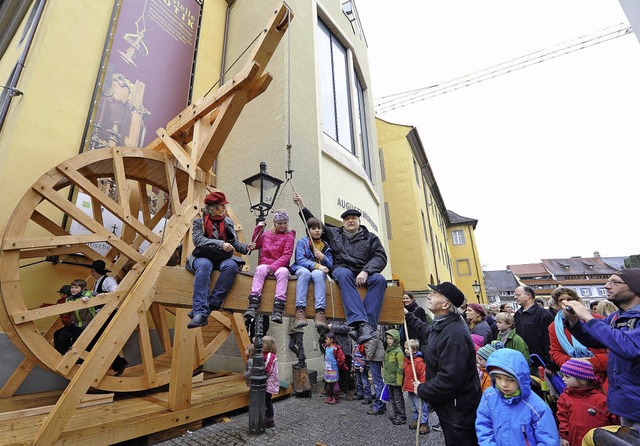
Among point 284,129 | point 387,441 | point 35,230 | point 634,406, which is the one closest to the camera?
point 634,406

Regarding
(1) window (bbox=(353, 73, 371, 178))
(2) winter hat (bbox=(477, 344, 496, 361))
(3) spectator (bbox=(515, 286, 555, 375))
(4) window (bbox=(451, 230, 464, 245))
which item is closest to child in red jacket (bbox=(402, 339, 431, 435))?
(2) winter hat (bbox=(477, 344, 496, 361))

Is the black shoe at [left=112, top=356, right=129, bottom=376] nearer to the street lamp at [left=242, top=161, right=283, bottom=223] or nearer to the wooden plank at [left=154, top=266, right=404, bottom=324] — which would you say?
the wooden plank at [left=154, top=266, right=404, bottom=324]

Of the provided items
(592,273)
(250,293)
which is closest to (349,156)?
(250,293)

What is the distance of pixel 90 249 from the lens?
20.2ft

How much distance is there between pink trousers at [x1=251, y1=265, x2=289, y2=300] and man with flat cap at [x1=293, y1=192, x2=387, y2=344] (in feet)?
1.78

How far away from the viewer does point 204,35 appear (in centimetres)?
976

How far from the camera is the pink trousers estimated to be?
325 centimetres

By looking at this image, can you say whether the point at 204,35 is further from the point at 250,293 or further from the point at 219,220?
the point at 250,293

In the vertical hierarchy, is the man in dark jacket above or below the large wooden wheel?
below

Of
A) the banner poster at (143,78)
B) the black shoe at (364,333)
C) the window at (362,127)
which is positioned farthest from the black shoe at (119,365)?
the window at (362,127)

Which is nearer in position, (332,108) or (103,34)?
(103,34)

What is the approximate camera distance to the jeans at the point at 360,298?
3125 mm

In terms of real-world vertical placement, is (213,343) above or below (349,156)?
below

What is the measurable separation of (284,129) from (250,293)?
567cm
